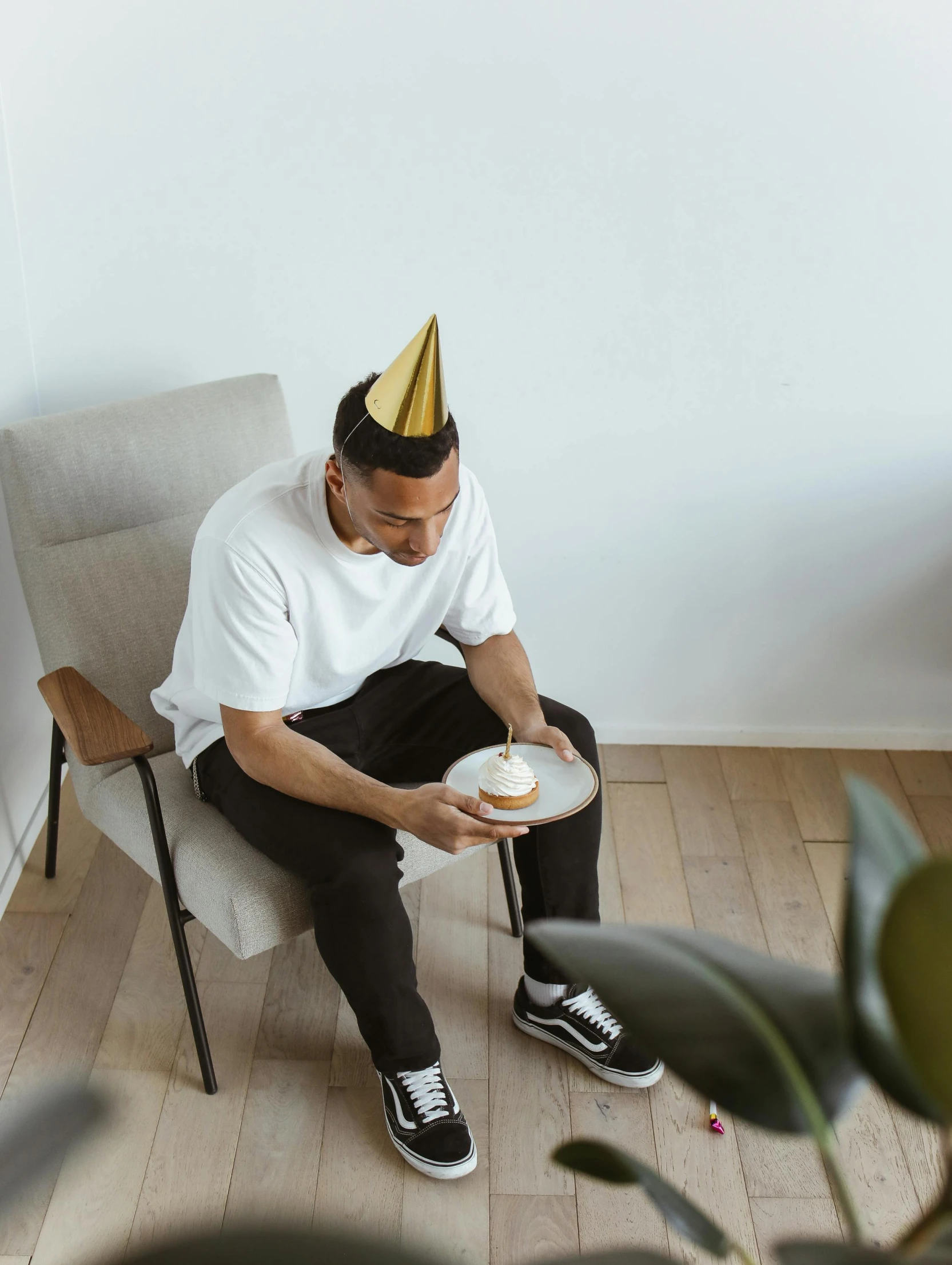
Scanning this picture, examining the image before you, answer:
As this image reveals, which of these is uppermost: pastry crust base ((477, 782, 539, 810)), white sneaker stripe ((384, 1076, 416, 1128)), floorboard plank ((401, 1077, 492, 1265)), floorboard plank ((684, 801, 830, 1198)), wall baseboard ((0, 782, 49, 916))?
pastry crust base ((477, 782, 539, 810))

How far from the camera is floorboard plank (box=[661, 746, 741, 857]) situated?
227 centimetres

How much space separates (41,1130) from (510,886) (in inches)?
64.7

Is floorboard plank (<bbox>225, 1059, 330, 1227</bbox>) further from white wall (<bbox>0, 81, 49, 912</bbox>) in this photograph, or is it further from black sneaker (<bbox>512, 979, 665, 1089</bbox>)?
white wall (<bbox>0, 81, 49, 912</bbox>)

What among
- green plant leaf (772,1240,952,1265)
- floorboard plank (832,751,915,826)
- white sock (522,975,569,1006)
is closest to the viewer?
green plant leaf (772,1240,952,1265)

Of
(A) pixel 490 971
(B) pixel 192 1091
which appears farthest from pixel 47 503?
(A) pixel 490 971

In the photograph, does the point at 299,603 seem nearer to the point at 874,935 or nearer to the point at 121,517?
the point at 121,517

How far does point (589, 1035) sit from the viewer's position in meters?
1.74

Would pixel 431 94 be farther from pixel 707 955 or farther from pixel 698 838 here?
pixel 707 955

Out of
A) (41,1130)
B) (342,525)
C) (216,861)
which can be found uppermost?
(41,1130)

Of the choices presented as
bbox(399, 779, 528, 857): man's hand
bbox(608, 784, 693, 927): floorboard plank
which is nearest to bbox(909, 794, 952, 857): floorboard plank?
bbox(608, 784, 693, 927): floorboard plank

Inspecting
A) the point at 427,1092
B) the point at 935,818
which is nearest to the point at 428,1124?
the point at 427,1092

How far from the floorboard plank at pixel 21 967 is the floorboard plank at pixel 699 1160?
3.36 feet

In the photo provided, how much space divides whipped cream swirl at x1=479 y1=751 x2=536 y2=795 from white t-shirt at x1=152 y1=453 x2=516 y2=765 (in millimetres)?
321

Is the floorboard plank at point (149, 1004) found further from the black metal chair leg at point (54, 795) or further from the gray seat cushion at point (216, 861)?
the gray seat cushion at point (216, 861)
